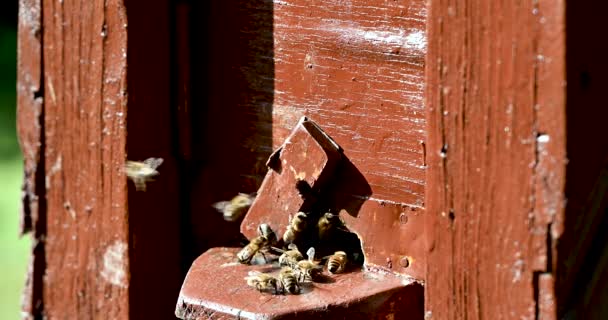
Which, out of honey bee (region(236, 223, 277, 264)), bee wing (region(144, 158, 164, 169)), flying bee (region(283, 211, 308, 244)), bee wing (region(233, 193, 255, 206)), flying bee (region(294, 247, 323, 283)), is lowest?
flying bee (region(294, 247, 323, 283))

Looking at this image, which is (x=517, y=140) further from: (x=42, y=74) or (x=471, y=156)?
(x=42, y=74)

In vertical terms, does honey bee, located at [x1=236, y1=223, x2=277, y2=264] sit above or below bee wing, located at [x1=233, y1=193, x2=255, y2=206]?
below

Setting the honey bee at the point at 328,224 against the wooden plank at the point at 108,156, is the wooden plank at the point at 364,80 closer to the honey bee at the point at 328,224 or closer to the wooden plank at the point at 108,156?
the honey bee at the point at 328,224

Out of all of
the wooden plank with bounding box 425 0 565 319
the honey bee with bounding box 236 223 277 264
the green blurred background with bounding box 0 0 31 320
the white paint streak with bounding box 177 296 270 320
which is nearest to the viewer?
the wooden plank with bounding box 425 0 565 319

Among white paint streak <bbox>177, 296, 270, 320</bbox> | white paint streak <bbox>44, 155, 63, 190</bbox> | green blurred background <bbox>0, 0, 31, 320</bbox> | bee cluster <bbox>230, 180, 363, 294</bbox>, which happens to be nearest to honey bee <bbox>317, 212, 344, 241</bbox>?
bee cluster <bbox>230, 180, 363, 294</bbox>

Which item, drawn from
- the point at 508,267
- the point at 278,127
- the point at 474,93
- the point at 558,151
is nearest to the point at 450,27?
the point at 474,93

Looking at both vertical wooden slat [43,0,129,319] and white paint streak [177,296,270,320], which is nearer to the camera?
white paint streak [177,296,270,320]

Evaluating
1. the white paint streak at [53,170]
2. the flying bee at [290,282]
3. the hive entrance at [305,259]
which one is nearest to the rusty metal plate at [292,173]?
the hive entrance at [305,259]

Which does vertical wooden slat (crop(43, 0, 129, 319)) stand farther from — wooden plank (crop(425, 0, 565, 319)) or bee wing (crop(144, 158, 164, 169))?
wooden plank (crop(425, 0, 565, 319))
